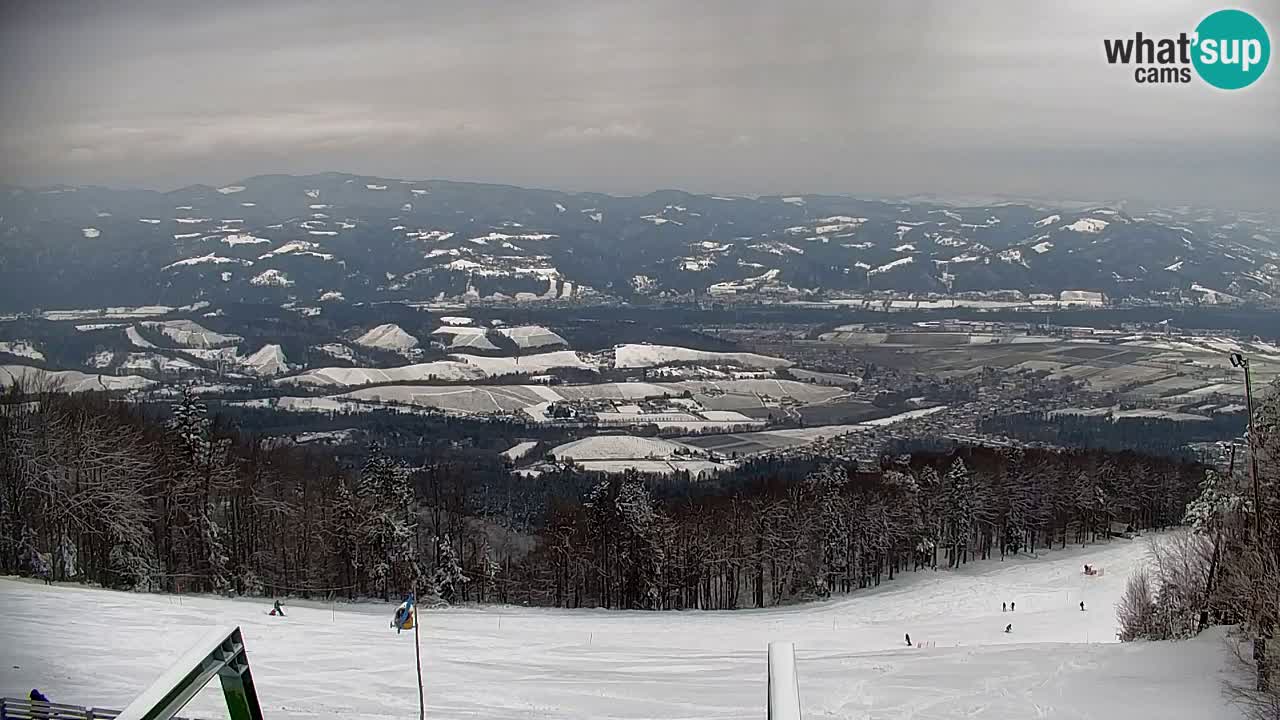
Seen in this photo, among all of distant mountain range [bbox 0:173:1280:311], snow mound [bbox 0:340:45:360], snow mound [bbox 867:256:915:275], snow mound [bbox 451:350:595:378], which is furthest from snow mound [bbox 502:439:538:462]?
snow mound [bbox 867:256:915:275]

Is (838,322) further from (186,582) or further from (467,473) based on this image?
(186,582)

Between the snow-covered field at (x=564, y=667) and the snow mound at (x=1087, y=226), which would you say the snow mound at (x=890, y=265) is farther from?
the snow-covered field at (x=564, y=667)

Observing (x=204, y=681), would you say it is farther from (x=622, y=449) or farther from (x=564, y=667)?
(x=622, y=449)

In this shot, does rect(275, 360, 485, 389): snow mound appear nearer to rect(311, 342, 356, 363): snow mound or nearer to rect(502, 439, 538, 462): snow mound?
rect(311, 342, 356, 363): snow mound

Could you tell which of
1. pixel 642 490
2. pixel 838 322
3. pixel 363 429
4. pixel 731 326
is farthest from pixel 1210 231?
pixel 642 490

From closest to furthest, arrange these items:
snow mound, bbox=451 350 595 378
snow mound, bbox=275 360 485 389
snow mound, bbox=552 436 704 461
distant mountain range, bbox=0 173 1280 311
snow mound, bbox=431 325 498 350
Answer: snow mound, bbox=552 436 704 461, snow mound, bbox=275 360 485 389, snow mound, bbox=451 350 595 378, snow mound, bbox=431 325 498 350, distant mountain range, bbox=0 173 1280 311

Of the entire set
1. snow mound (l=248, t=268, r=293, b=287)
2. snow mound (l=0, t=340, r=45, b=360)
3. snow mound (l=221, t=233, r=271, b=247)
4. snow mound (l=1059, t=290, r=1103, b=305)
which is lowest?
snow mound (l=0, t=340, r=45, b=360)

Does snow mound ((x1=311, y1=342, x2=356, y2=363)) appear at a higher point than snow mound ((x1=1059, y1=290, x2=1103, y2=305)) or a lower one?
lower

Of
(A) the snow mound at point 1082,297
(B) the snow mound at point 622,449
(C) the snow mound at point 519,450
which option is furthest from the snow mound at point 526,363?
(A) the snow mound at point 1082,297
